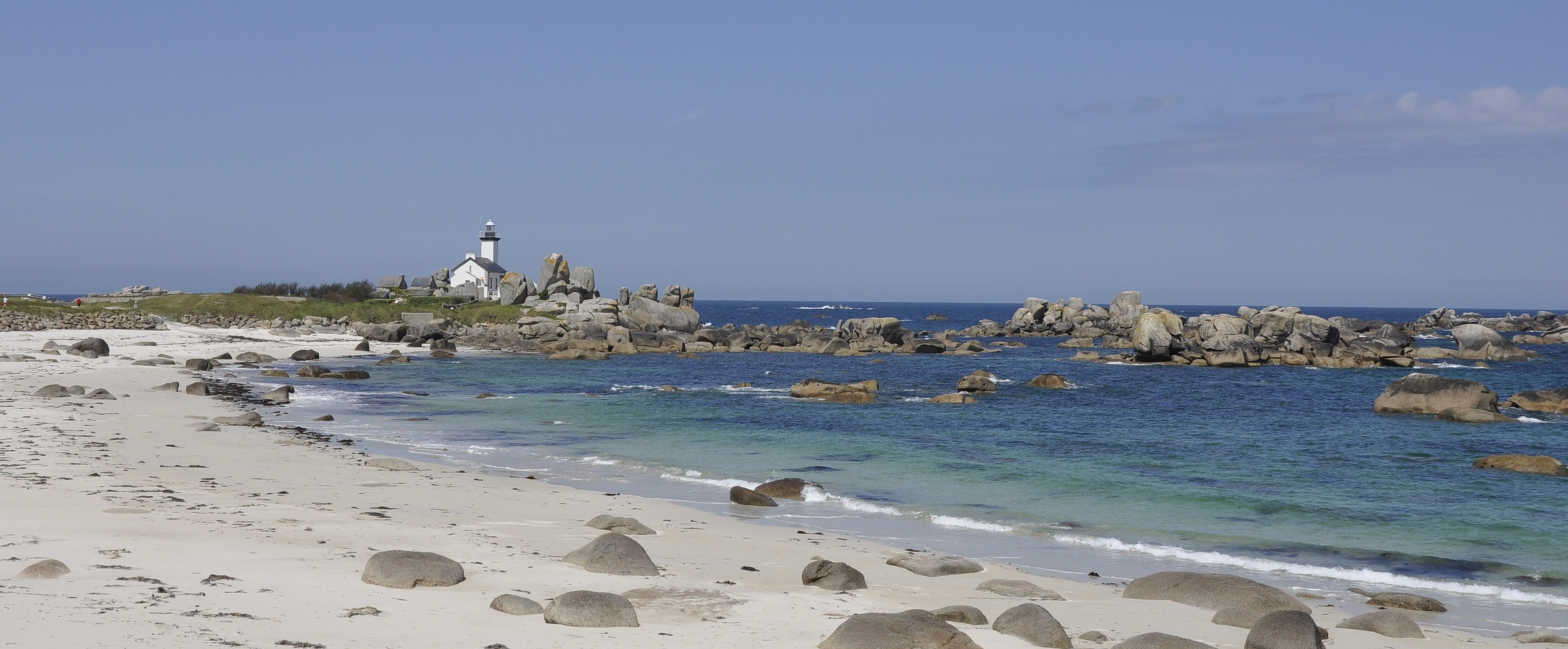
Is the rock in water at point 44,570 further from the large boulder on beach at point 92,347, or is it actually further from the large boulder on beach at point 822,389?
the large boulder on beach at point 92,347

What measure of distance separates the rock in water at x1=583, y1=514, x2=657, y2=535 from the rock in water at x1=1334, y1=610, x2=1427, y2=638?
763 centimetres

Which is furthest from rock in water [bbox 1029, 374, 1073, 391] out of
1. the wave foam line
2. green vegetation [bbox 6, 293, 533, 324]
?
green vegetation [bbox 6, 293, 533, 324]

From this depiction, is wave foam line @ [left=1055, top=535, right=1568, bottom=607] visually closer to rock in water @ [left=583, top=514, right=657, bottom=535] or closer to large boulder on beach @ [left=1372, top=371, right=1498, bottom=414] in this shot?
rock in water @ [left=583, top=514, right=657, bottom=535]

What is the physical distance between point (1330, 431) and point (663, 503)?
68.8 ft

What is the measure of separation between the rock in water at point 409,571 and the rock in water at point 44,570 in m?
2.24

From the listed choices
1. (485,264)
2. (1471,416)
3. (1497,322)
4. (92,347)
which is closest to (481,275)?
(485,264)

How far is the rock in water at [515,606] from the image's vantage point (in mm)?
8461

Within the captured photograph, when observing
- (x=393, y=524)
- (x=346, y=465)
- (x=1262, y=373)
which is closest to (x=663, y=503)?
(x=393, y=524)

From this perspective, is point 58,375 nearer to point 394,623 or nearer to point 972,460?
point 972,460

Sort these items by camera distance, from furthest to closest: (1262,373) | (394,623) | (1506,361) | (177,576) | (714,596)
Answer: (1506,361)
(1262,373)
(714,596)
(177,576)
(394,623)

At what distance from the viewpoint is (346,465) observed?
18219 millimetres

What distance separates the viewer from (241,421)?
23.5 meters

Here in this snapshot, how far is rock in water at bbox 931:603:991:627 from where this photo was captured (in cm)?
915

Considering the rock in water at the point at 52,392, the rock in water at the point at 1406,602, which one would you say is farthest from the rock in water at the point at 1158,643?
the rock in water at the point at 52,392
